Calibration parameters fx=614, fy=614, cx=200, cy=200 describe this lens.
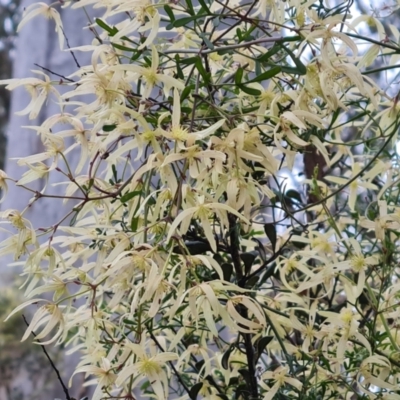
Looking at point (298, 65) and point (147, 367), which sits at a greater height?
point (298, 65)

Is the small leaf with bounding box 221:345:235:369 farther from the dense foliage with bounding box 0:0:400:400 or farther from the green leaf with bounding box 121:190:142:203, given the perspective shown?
the green leaf with bounding box 121:190:142:203

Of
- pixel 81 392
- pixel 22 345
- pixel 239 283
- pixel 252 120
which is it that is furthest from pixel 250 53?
pixel 22 345

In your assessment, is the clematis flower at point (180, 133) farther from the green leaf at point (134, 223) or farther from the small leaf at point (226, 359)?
the small leaf at point (226, 359)

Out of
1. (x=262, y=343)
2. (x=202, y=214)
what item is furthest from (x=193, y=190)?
(x=262, y=343)

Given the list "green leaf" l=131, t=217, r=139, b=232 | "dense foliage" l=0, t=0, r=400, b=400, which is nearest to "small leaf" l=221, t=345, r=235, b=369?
"dense foliage" l=0, t=0, r=400, b=400

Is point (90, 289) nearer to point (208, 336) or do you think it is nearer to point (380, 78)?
point (208, 336)

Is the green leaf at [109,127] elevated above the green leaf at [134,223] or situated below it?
above

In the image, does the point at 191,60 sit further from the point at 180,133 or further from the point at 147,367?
the point at 147,367

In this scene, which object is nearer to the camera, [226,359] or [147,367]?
[147,367]

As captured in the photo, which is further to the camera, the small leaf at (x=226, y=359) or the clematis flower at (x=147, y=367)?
the small leaf at (x=226, y=359)

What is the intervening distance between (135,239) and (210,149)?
0.27ft

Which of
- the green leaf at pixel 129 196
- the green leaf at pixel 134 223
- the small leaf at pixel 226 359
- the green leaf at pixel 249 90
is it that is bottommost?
the small leaf at pixel 226 359

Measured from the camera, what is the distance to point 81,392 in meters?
1.29

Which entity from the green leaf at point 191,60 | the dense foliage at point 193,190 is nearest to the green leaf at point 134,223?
the dense foliage at point 193,190
